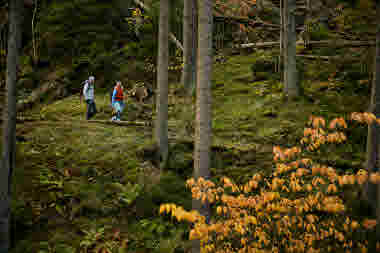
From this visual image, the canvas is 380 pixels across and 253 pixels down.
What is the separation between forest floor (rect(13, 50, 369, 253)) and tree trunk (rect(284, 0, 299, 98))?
1.86 ft

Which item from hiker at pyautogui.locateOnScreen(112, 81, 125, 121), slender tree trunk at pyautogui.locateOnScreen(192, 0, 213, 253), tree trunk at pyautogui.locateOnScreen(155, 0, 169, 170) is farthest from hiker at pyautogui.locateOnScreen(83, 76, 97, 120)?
slender tree trunk at pyautogui.locateOnScreen(192, 0, 213, 253)

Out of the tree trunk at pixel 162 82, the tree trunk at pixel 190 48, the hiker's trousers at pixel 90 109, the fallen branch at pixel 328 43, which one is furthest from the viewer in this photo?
the tree trunk at pixel 190 48

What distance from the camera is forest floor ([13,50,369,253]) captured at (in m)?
6.50

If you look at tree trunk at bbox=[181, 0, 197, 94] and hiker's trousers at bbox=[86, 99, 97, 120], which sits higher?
tree trunk at bbox=[181, 0, 197, 94]

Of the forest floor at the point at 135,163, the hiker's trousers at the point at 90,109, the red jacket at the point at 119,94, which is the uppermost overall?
the red jacket at the point at 119,94

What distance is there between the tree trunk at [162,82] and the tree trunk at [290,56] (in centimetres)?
577

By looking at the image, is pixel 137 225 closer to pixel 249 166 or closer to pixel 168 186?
pixel 168 186

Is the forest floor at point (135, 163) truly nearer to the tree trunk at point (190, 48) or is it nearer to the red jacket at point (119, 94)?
the tree trunk at point (190, 48)

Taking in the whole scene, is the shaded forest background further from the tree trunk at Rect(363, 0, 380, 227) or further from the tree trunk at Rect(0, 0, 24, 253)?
the tree trunk at Rect(0, 0, 24, 253)

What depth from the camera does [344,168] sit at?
25.5 feet

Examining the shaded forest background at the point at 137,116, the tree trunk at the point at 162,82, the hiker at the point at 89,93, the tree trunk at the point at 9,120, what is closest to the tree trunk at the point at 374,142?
the shaded forest background at the point at 137,116

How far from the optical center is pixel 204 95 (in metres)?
5.87

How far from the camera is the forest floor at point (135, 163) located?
6.50m

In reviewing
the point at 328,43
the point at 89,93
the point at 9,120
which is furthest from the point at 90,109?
the point at 328,43
